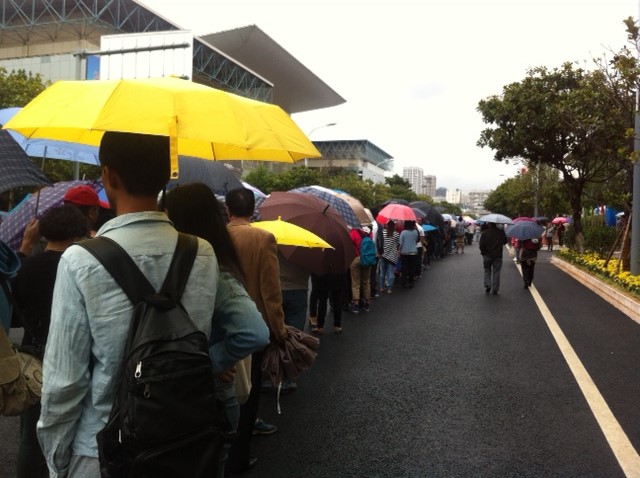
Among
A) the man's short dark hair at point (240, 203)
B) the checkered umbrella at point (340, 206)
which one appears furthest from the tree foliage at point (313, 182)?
the man's short dark hair at point (240, 203)

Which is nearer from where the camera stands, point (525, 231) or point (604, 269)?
point (525, 231)

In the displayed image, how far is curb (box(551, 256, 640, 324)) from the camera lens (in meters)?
10.2

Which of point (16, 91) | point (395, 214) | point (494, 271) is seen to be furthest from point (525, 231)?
point (16, 91)

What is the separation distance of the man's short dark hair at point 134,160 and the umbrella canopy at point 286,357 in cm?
212

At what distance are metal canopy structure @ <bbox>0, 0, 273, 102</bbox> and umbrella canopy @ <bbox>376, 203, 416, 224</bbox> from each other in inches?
1535

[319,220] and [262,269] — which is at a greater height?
[319,220]

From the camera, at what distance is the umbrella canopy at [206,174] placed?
693 cm

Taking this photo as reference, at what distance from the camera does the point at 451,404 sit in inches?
203

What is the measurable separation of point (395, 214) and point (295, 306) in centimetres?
729

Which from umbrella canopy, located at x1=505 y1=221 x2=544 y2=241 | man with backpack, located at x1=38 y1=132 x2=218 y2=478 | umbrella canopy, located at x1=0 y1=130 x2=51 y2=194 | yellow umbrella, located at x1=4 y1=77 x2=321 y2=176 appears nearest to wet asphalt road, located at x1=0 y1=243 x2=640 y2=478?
umbrella canopy, located at x1=0 y1=130 x2=51 y2=194

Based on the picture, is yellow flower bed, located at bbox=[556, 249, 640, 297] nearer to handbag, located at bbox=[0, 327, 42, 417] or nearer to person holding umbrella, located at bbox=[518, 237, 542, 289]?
person holding umbrella, located at bbox=[518, 237, 542, 289]

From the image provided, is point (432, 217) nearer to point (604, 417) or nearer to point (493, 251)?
point (493, 251)

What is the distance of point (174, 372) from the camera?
1.59m

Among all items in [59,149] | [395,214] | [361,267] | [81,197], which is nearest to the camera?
[81,197]
